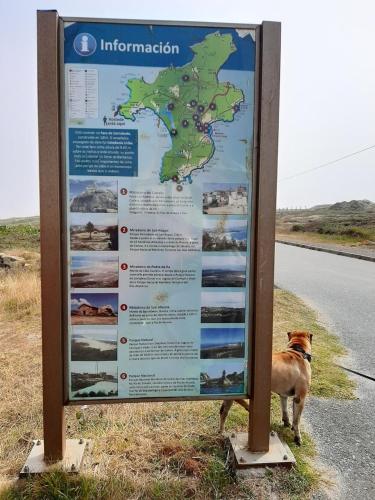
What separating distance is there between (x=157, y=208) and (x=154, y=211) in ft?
0.09

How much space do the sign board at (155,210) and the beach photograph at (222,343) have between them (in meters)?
0.01

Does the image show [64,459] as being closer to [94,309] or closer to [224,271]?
[94,309]

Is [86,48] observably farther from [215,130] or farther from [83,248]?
[83,248]

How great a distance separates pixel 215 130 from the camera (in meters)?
2.70

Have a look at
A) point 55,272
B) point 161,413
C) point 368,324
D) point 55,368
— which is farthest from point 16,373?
point 368,324

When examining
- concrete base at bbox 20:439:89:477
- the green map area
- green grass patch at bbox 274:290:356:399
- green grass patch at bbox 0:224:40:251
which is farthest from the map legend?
green grass patch at bbox 0:224:40:251

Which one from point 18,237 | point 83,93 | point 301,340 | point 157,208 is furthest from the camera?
point 18,237

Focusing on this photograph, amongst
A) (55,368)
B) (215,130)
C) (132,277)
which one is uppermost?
(215,130)

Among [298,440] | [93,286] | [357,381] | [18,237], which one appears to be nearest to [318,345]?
[357,381]

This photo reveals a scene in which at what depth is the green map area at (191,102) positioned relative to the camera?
2.62 m

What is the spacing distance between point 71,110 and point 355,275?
12342 millimetres

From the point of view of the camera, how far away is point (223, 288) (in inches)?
112

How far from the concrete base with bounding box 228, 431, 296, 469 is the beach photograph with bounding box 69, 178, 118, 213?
6.40ft

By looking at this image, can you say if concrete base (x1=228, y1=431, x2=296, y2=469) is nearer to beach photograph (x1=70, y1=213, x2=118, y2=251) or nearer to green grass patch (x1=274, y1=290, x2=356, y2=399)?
green grass patch (x1=274, y1=290, x2=356, y2=399)
